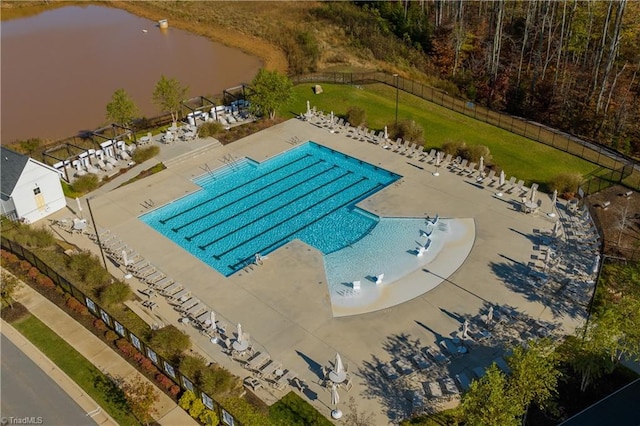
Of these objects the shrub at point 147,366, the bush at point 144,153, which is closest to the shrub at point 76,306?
the shrub at point 147,366

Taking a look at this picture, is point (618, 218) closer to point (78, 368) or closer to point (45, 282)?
point (78, 368)

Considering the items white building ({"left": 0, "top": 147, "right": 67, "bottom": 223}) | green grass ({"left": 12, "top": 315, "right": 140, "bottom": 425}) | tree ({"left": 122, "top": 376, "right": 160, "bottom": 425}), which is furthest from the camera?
white building ({"left": 0, "top": 147, "right": 67, "bottom": 223})

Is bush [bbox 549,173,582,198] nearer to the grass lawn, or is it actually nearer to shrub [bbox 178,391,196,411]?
the grass lawn

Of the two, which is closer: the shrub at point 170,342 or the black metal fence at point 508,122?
the shrub at point 170,342

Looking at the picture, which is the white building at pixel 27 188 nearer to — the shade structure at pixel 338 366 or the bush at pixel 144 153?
the bush at pixel 144 153

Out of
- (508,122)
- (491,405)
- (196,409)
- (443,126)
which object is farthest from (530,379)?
(508,122)

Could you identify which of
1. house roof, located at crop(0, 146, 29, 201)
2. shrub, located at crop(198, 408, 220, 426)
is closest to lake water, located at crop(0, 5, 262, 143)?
house roof, located at crop(0, 146, 29, 201)
